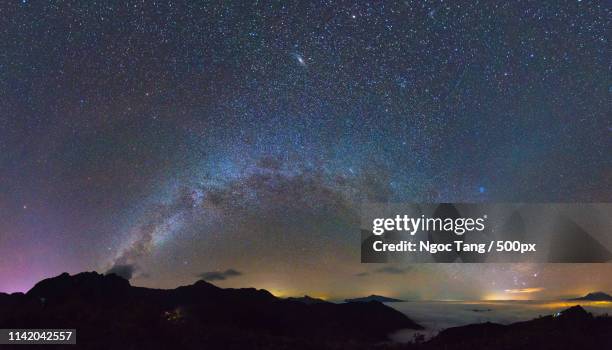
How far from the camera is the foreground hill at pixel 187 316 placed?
985 inches

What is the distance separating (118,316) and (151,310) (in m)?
2.19

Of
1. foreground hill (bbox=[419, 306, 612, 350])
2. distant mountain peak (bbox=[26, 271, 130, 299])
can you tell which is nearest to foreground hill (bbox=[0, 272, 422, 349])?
distant mountain peak (bbox=[26, 271, 130, 299])

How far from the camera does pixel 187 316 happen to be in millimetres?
37875

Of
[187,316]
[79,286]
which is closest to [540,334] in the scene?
[187,316]

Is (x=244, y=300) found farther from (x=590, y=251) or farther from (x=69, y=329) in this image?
(x=590, y=251)

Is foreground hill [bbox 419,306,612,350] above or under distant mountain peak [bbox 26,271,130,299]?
under

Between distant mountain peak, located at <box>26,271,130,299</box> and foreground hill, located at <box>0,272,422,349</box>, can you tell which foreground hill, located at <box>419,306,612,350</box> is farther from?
distant mountain peak, located at <box>26,271,130,299</box>

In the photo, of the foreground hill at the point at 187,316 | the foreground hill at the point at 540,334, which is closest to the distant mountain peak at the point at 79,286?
the foreground hill at the point at 187,316

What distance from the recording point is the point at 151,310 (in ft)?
97.2

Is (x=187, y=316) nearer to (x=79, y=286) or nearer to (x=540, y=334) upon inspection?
(x=79, y=286)

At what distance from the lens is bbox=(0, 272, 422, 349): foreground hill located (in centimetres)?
2503

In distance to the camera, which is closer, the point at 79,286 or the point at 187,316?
the point at 187,316

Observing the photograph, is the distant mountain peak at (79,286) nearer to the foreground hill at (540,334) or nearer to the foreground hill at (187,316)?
the foreground hill at (187,316)

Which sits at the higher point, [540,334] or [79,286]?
[79,286]
